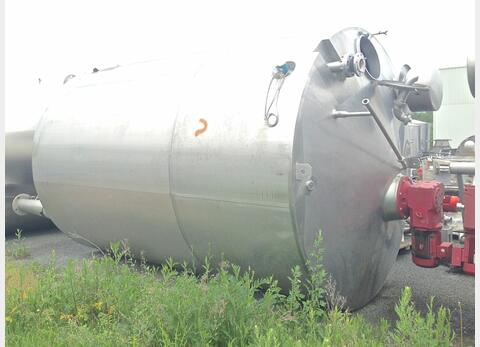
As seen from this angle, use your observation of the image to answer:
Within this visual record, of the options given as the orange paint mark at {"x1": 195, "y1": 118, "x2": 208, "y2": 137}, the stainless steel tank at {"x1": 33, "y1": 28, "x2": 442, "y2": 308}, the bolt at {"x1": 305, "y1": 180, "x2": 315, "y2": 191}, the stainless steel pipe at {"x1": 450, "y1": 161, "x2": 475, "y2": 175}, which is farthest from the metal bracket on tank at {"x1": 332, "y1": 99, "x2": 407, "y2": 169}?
→ the orange paint mark at {"x1": 195, "y1": 118, "x2": 208, "y2": 137}

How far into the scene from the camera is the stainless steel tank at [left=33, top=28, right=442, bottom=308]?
10.7 ft

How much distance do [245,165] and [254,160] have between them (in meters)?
0.08

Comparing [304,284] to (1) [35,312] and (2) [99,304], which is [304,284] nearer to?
(2) [99,304]

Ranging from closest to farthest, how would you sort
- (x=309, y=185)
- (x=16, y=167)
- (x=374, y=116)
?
(x=309, y=185) < (x=374, y=116) < (x=16, y=167)

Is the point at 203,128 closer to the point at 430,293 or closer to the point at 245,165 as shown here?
the point at 245,165

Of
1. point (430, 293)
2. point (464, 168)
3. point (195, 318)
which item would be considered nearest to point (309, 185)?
point (195, 318)

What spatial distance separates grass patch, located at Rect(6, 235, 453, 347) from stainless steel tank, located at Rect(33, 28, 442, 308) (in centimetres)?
33

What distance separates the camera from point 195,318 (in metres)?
2.88

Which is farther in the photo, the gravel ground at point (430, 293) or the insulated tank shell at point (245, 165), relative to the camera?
the gravel ground at point (430, 293)

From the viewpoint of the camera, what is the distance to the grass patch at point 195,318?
2652mm

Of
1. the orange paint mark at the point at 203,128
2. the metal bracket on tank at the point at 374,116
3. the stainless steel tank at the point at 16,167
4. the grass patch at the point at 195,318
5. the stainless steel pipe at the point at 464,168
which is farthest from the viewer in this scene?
the stainless steel tank at the point at 16,167

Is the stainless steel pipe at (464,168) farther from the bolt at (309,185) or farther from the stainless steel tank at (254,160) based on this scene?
the bolt at (309,185)

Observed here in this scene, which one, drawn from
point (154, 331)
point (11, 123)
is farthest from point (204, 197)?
point (11, 123)

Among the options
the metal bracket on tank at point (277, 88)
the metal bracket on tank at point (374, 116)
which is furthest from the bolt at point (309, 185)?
the metal bracket on tank at point (374, 116)
